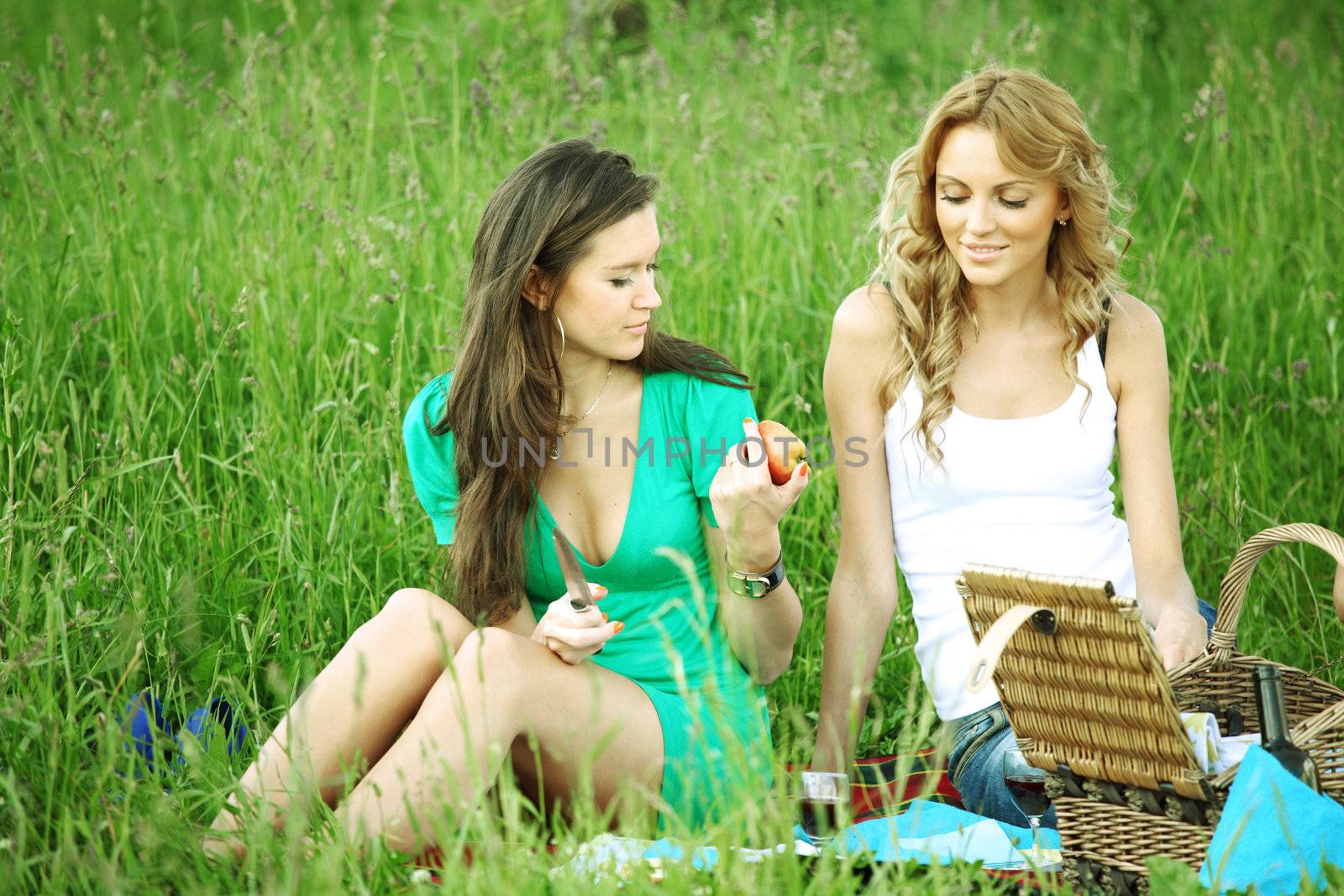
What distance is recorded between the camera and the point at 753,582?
95.1 inches

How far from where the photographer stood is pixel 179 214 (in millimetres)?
4195

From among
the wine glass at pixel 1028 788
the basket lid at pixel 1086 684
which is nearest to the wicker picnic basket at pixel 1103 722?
the basket lid at pixel 1086 684

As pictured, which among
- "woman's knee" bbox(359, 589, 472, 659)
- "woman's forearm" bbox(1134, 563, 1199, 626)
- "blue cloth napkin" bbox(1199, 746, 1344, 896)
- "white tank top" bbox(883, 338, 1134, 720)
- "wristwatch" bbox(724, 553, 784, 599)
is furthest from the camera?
"white tank top" bbox(883, 338, 1134, 720)

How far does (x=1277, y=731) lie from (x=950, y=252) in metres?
1.29

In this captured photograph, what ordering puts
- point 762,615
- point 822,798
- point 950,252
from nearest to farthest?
point 822,798
point 762,615
point 950,252

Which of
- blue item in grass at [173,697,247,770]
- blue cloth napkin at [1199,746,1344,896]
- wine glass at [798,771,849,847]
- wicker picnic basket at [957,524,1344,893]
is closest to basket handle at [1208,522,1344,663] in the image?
wicker picnic basket at [957,524,1344,893]

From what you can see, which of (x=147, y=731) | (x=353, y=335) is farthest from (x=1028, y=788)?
(x=353, y=335)

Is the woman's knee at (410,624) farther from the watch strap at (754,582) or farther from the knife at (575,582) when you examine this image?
the watch strap at (754,582)

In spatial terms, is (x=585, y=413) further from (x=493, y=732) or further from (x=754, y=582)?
(x=493, y=732)

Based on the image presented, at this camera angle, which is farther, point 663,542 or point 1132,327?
point 1132,327

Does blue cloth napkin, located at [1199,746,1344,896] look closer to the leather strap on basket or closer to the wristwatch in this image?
the leather strap on basket

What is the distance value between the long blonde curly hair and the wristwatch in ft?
1.60

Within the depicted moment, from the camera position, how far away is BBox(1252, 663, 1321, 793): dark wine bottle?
1.81m

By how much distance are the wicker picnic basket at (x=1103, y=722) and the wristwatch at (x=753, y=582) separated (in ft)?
1.47
